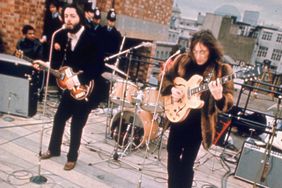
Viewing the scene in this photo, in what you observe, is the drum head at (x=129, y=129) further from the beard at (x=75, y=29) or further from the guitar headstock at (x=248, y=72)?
the guitar headstock at (x=248, y=72)

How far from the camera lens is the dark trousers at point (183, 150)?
2643 mm

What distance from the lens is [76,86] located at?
10.9 feet

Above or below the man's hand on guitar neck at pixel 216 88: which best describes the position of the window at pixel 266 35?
above

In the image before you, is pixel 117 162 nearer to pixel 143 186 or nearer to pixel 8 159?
pixel 143 186

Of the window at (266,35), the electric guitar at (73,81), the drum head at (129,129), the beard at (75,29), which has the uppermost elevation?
the window at (266,35)

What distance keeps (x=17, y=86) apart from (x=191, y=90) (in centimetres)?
346

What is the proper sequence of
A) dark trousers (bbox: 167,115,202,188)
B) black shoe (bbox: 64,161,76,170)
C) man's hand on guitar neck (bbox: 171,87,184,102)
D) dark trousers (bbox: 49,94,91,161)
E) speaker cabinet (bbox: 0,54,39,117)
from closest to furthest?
dark trousers (bbox: 167,115,202,188)
man's hand on guitar neck (bbox: 171,87,184,102)
dark trousers (bbox: 49,94,91,161)
black shoe (bbox: 64,161,76,170)
speaker cabinet (bbox: 0,54,39,117)

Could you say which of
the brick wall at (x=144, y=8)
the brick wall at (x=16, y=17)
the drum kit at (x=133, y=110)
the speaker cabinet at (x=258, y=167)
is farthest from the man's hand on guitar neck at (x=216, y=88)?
the brick wall at (x=144, y=8)

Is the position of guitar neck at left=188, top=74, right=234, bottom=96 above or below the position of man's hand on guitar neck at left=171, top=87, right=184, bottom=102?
above

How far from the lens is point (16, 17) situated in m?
6.02

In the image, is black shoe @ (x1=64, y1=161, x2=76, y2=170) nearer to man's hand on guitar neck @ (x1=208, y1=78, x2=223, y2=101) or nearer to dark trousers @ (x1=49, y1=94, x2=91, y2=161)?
dark trousers @ (x1=49, y1=94, x2=91, y2=161)

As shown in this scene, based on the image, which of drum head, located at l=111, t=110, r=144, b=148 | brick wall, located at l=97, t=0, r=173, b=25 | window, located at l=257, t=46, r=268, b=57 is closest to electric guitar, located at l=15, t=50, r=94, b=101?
drum head, located at l=111, t=110, r=144, b=148

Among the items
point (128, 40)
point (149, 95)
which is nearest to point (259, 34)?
point (128, 40)

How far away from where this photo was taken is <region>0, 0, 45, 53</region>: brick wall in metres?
5.93
